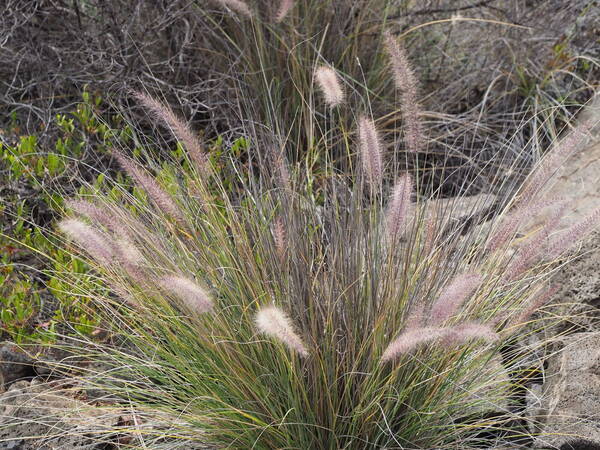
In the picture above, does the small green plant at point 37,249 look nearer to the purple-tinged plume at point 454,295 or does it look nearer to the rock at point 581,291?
the purple-tinged plume at point 454,295

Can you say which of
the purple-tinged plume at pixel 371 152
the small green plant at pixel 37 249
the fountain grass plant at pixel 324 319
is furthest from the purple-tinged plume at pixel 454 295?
the small green plant at pixel 37 249

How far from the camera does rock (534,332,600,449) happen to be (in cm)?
240

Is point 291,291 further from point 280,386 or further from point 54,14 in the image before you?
point 54,14

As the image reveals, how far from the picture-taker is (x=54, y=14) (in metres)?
4.39

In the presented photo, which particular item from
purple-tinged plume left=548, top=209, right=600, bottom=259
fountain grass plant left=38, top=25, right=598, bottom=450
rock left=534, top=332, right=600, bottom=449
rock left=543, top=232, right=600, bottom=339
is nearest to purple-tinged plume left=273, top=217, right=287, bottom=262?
fountain grass plant left=38, top=25, right=598, bottom=450

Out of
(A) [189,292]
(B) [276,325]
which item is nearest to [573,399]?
(B) [276,325]

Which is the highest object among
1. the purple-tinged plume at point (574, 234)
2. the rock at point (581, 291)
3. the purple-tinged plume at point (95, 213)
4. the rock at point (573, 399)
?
the purple-tinged plume at point (95, 213)

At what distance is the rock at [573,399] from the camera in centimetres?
240

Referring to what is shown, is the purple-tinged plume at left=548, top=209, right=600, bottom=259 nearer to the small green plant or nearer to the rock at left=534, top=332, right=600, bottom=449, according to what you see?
the rock at left=534, top=332, right=600, bottom=449

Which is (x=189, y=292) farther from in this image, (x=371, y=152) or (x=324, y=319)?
(x=371, y=152)

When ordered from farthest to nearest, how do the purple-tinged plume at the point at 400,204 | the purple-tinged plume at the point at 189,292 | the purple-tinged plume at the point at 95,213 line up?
1. the purple-tinged plume at the point at 95,213
2. the purple-tinged plume at the point at 400,204
3. the purple-tinged plume at the point at 189,292

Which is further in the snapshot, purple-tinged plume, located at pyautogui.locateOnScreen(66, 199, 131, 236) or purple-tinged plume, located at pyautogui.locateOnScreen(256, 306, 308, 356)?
purple-tinged plume, located at pyautogui.locateOnScreen(66, 199, 131, 236)

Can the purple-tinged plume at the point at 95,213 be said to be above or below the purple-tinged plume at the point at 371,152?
above

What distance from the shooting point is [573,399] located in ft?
8.17
